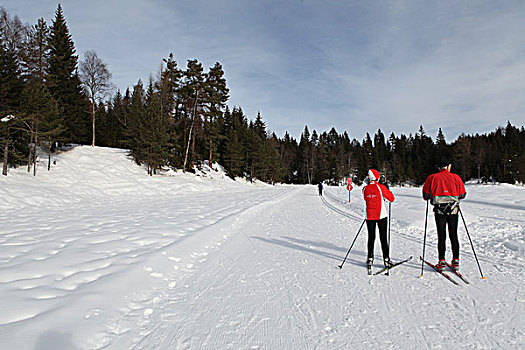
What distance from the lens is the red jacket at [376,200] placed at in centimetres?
495

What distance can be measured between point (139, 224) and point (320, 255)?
604 cm

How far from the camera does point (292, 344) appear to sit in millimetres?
2689

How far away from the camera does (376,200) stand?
16.2 ft

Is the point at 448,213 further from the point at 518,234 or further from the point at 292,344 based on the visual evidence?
the point at 518,234

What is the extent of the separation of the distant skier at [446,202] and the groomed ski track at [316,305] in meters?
0.42

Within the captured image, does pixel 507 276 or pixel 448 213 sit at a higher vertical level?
pixel 448 213

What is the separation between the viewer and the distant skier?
4.74m

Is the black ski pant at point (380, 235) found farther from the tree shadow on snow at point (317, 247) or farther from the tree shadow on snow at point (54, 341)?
the tree shadow on snow at point (54, 341)

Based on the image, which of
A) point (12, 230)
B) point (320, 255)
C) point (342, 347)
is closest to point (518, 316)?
point (342, 347)

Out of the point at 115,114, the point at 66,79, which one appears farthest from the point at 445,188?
the point at 115,114

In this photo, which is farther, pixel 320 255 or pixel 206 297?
pixel 320 255

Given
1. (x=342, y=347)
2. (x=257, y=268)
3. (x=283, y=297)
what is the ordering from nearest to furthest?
(x=342, y=347) < (x=283, y=297) < (x=257, y=268)

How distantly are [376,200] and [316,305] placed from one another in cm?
238

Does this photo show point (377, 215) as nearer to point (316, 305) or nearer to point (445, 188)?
point (445, 188)
